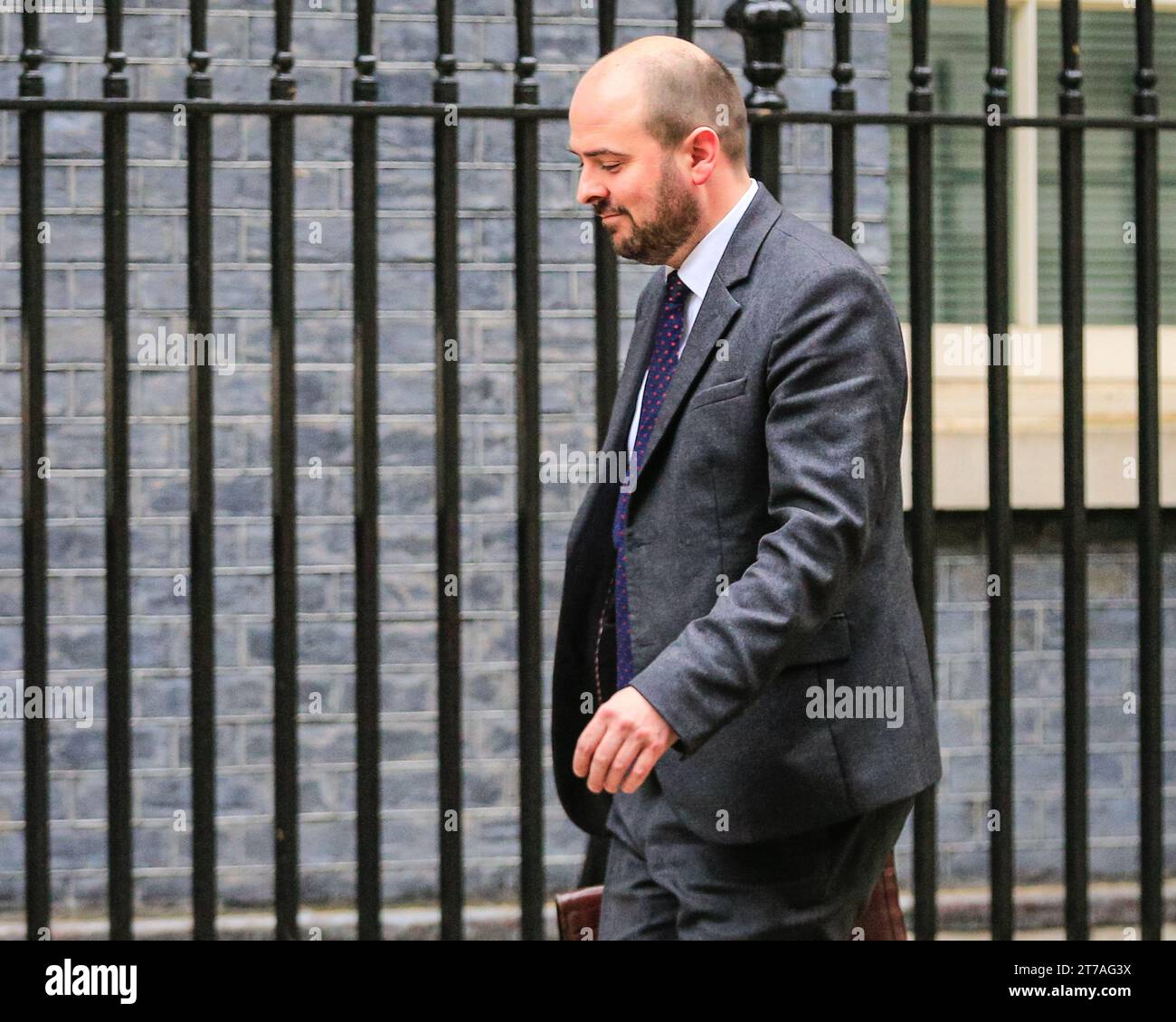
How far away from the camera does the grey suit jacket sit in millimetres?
2137

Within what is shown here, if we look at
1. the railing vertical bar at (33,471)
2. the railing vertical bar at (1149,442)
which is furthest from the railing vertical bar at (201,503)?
the railing vertical bar at (1149,442)

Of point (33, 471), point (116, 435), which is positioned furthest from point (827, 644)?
point (33, 471)

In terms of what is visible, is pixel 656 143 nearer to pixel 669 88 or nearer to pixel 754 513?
pixel 669 88

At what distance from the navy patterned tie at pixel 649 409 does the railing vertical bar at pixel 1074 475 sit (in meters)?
1.07

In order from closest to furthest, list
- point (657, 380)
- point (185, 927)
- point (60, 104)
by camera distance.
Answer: point (657, 380), point (60, 104), point (185, 927)

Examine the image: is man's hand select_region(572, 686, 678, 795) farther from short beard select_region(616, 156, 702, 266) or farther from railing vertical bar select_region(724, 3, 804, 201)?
railing vertical bar select_region(724, 3, 804, 201)

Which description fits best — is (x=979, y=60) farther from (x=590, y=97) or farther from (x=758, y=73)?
(x=590, y=97)

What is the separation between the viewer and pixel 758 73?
310 cm

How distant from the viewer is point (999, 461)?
10.5 ft

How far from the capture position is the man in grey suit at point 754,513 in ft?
7.26

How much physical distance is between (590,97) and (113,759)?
1.59m

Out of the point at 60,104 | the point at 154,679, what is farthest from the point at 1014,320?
the point at 60,104

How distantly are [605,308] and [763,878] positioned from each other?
1.22m

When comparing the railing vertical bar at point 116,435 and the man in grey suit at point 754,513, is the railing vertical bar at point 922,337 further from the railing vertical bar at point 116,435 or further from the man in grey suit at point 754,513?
the railing vertical bar at point 116,435
